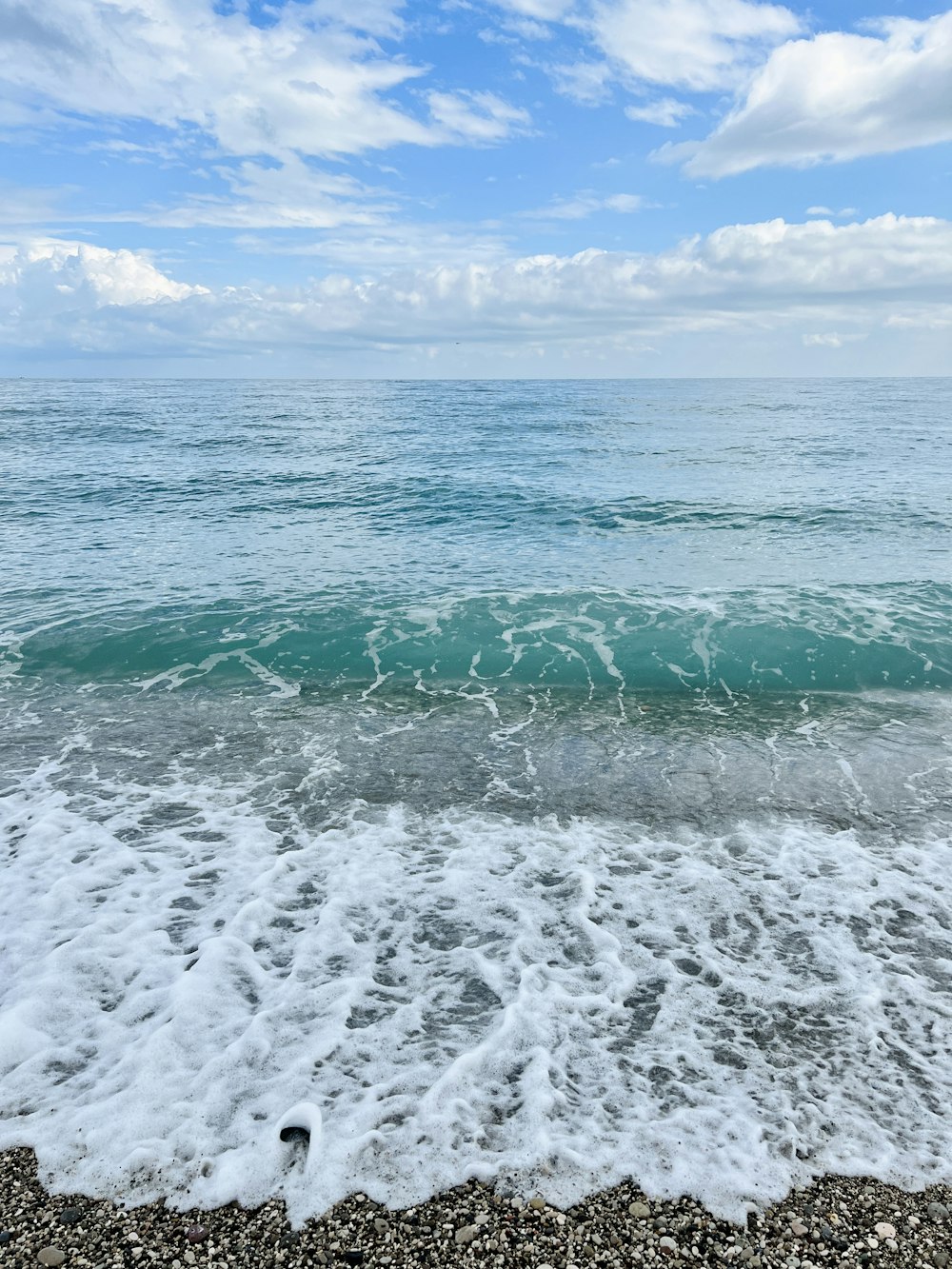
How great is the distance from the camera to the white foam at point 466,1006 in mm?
4480

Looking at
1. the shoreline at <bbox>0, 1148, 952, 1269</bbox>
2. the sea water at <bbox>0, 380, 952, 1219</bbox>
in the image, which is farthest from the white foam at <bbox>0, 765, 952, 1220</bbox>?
the shoreline at <bbox>0, 1148, 952, 1269</bbox>

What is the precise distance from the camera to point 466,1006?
18.5 ft

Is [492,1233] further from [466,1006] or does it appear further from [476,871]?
[476,871]

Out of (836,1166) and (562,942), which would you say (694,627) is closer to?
(562,942)

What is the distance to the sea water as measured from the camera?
4660 mm

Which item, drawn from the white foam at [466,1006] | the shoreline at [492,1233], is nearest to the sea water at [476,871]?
the white foam at [466,1006]

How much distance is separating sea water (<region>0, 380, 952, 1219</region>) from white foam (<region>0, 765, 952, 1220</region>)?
27 mm

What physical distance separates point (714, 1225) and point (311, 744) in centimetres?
724

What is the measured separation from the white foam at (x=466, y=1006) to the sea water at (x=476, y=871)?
3cm

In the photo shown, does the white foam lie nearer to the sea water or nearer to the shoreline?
the sea water

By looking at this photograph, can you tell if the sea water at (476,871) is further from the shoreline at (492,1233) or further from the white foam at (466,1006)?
the shoreline at (492,1233)

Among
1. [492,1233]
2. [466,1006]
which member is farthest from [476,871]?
[492,1233]

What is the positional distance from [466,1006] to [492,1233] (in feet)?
5.58

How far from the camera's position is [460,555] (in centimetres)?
1983
